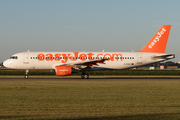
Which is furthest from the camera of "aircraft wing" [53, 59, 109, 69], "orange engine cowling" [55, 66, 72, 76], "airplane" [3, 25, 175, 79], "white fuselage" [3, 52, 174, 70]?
"white fuselage" [3, 52, 174, 70]

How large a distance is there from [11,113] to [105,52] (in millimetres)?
27858

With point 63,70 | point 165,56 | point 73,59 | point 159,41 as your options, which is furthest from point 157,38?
point 63,70

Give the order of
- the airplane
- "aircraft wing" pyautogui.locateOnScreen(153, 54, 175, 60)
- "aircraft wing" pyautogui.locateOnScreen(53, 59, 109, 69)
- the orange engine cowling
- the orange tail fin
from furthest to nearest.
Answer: the orange tail fin → "aircraft wing" pyautogui.locateOnScreen(153, 54, 175, 60) → the airplane → "aircraft wing" pyautogui.locateOnScreen(53, 59, 109, 69) → the orange engine cowling

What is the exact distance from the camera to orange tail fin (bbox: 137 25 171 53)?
1523 inches

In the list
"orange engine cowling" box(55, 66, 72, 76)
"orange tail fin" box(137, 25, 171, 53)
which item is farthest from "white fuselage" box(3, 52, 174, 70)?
"orange engine cowling" box(55, 66, 72, 76)

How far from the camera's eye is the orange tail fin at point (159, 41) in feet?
127

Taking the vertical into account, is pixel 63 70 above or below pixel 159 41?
below

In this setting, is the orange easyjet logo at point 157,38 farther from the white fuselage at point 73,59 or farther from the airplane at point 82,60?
the white fuselage at point 73,59

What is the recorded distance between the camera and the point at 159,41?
3869cm

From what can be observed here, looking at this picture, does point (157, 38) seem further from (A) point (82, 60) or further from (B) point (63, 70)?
(B) point (63, 70)

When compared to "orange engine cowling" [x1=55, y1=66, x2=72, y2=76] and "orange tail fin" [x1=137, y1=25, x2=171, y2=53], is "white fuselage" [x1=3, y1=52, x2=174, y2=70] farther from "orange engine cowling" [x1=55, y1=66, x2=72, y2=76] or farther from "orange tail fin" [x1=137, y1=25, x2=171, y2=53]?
"orange engine cowling" [x1=55, y1=66, x2=72, y2=76]

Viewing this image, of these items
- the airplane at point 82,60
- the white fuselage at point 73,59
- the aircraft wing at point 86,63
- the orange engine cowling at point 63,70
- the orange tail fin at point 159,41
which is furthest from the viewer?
the orange tail fin at point 159,41

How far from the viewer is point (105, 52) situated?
37719 millimetres

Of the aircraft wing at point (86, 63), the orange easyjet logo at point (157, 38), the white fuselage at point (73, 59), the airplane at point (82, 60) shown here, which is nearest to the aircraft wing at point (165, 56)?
the airplane at point (82, 60)
